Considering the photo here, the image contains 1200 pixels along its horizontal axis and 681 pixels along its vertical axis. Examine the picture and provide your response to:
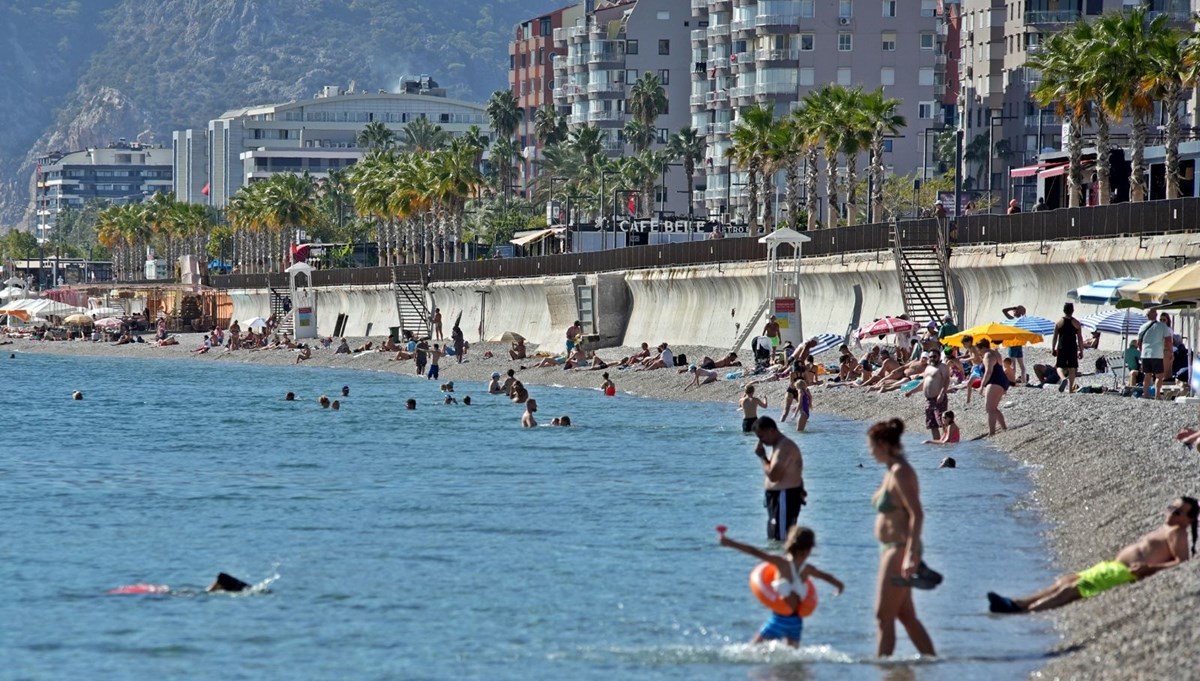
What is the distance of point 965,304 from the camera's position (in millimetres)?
44219

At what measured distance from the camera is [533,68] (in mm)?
165250

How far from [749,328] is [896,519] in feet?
136

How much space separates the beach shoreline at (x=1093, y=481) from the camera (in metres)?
13.9

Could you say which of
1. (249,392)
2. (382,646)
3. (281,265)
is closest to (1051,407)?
(382,646)

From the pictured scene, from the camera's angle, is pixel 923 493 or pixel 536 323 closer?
pixel 923 493

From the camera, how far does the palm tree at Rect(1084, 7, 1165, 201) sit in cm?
4456

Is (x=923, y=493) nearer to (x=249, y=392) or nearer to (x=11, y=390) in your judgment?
(x=249, y=392)

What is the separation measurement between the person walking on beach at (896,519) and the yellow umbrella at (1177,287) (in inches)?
567

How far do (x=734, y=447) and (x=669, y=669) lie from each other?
762 inches

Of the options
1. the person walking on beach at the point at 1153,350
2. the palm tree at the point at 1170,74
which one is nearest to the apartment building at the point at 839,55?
the palm tree at the point at 1170,74

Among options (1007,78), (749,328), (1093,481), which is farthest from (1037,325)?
(1007,78)

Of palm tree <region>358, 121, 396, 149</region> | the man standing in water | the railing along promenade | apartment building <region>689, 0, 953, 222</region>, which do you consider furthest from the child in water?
palm tree <region>358, 121, 396, 149</region>

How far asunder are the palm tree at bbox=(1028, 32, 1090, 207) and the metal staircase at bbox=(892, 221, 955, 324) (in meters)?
4.64

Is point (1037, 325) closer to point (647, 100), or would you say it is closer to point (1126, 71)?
point (1126, 71)
